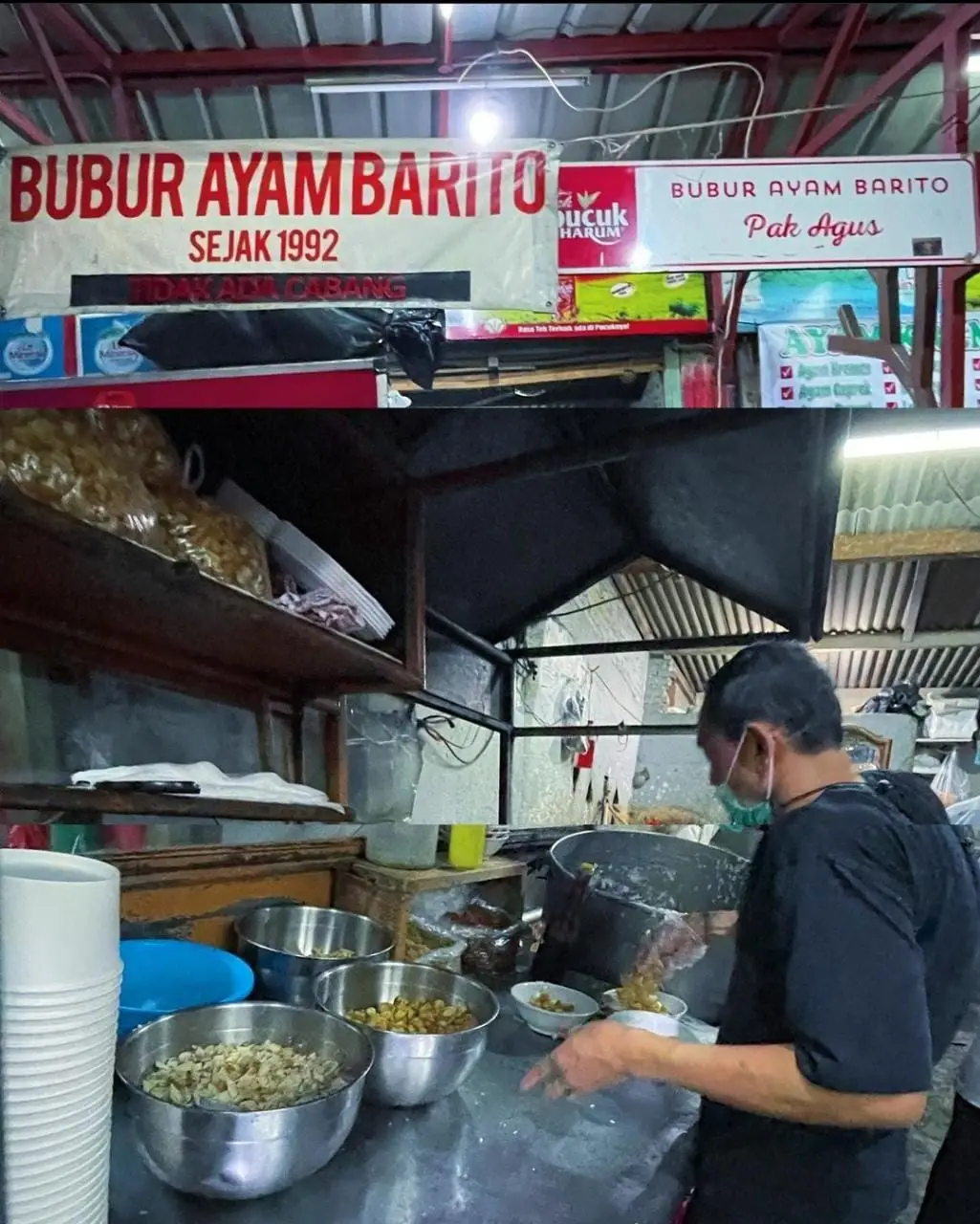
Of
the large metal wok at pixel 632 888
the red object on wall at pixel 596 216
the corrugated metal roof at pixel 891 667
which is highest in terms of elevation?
the red object on wall at pixel 596 216

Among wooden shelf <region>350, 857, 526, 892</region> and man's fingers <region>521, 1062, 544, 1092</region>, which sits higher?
wooden shelf <region>350, 857, 526, 892</region>

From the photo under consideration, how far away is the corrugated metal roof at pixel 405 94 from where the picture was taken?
0.89 meters

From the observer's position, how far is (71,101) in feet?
2.97

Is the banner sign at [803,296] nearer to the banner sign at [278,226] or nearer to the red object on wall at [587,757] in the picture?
the banner sign at [278,226]

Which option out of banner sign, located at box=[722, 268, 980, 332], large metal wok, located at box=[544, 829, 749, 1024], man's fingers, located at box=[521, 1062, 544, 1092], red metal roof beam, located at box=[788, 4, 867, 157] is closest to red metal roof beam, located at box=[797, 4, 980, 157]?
red metal roof beam, located at box=[788, 4, 867, 157]

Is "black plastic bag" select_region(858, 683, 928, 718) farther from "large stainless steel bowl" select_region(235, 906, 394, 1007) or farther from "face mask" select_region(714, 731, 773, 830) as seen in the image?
"large stainless steel bowl" select_region(235, 906, 394, 1007)

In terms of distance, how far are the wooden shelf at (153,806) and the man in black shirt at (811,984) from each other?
370 millimetres

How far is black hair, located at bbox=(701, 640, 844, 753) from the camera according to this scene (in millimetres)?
812

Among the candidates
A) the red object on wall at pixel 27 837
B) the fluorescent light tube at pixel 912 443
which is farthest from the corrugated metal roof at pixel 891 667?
the red object on wall at pixel 27 837

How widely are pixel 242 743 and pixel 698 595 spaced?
0.55 meters

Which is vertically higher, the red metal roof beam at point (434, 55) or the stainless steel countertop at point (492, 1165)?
the red metal roof beam at point (434, 55)

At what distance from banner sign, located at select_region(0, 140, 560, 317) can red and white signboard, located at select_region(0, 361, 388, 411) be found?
0.24ft

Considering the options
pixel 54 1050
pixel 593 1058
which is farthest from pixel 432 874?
pixel 54 1050

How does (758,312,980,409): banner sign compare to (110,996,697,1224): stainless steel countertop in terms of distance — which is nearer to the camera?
(110,996,697,1224): stainless steel countertop
